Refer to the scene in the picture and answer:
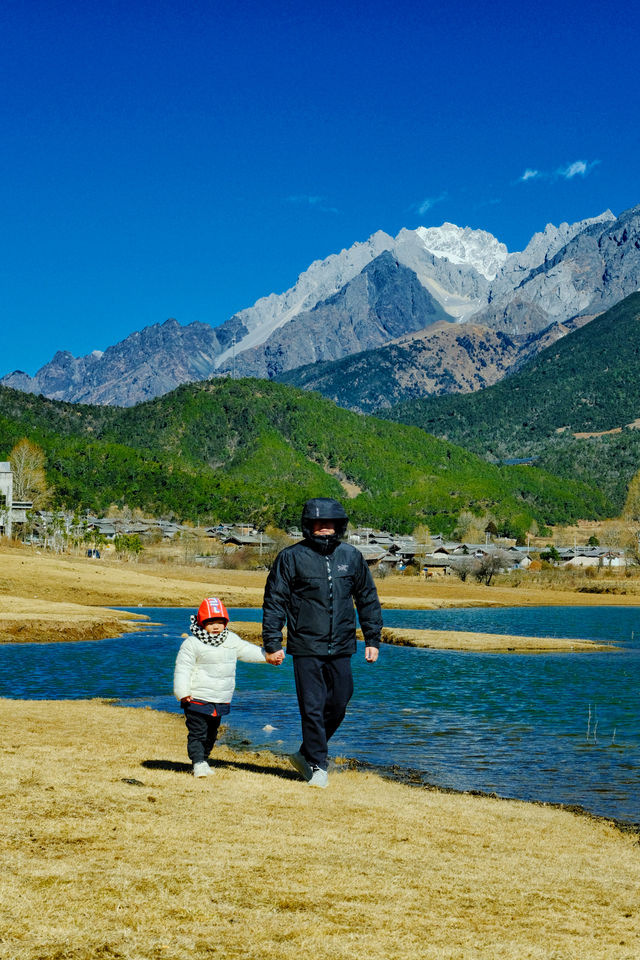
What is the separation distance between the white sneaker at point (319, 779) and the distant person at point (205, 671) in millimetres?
1316

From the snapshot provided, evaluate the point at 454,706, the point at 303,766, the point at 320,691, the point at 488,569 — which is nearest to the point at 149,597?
the point at 454,706

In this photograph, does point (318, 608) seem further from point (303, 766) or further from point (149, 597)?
point (149, 597)

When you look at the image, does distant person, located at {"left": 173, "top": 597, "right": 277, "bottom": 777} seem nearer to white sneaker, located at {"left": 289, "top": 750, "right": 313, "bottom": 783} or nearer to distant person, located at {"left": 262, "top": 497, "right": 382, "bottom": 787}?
distant person, located at {"left": 262, "top": 497, "right": 382, "bottom": 787}

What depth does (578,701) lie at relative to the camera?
26.8m

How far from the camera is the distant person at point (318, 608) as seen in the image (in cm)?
1137

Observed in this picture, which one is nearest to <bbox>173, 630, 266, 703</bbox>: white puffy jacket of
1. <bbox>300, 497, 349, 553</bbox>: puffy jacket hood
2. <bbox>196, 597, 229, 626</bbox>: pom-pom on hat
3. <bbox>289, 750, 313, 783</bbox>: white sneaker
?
<bbox>196, 597, 229, 626</bbox>: pom-pom on hat

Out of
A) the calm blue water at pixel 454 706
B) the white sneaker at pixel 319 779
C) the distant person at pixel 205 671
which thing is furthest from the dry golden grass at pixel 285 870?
the calm blue water at pixel 454 706

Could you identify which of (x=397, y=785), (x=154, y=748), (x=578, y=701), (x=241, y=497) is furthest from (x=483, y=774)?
(x=241, y=497)

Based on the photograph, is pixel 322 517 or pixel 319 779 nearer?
pixel 322 517

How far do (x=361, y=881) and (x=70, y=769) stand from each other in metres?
5.54

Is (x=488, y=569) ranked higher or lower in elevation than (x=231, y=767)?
lower

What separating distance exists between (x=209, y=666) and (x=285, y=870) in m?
4.39

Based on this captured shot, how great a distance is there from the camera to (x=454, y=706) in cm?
2517

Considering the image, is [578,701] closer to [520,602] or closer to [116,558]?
[520,602]
